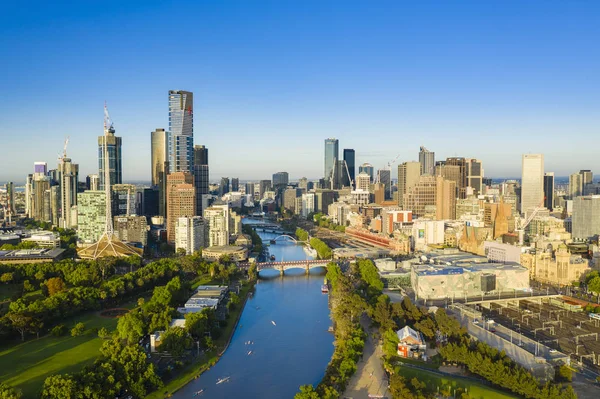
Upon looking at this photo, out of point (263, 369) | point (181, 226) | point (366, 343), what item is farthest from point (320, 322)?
point (181, 226)

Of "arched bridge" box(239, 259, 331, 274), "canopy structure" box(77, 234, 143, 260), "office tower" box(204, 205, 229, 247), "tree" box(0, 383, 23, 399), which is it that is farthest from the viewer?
"office tower" box(204, 205, 229, 247)

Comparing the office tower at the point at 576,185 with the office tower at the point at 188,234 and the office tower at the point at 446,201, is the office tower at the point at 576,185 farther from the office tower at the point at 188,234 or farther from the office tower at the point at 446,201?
the office tower at the point at 188,234

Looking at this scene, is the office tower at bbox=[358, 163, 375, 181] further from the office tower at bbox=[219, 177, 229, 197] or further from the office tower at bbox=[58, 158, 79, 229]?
the office tower at bbox=[58, 158, 79, 229]

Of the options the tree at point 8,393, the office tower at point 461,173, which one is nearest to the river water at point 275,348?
the tree at point 8,393

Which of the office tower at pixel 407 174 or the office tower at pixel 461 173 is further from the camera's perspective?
the office tower at pixel 407 174

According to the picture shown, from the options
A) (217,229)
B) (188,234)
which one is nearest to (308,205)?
(217,229)

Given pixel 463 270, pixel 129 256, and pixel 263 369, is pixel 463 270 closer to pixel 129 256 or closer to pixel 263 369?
pixel 263 369

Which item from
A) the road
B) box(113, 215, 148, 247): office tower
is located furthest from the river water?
box(113, 215, 148, 247): office tower
